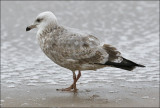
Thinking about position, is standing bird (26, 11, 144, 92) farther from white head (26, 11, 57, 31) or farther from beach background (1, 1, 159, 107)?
beach background (1, 1, 159, 107)

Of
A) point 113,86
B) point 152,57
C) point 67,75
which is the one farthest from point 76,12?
point 113,86

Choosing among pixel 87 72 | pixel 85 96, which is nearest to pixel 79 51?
pixel 85 96

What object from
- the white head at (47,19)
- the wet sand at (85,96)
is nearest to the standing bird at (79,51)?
the white head at (47,19)

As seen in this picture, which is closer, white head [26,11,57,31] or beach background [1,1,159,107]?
beach background [1,1,159,107]

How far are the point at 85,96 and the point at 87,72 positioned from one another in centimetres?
160

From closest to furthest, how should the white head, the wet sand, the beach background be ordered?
the wet sand, the beach background, the white head

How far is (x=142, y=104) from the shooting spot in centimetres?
538

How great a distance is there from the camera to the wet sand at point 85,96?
211 inches

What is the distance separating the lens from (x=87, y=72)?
24.4 feet

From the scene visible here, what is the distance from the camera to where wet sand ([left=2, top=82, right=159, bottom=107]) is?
17.6 feet

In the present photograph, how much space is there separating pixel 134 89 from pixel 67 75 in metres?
1.48

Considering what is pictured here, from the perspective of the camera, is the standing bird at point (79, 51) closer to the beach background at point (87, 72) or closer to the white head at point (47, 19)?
the white head at point (47, 19)

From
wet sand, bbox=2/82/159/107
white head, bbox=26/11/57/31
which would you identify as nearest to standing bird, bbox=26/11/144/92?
white head, bbox=26/11/57/31

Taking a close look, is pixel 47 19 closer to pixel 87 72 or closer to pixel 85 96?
pixel 85 96
